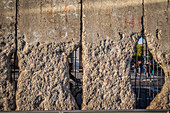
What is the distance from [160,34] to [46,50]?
7.23 feet

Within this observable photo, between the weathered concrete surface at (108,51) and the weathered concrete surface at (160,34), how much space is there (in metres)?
0.20

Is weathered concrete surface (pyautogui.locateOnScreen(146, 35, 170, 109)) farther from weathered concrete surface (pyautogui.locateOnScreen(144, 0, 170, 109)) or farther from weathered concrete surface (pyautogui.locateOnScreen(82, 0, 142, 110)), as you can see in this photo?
weathered concrete surface (pyautogui.locateOnScreen(82, 0, 142, 110))

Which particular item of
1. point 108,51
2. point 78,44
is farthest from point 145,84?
A: point 78,44

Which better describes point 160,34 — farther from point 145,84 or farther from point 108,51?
point 145,84

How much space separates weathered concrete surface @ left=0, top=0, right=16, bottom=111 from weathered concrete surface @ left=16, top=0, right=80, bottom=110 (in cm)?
14

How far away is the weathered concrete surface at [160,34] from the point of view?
246 centimetres

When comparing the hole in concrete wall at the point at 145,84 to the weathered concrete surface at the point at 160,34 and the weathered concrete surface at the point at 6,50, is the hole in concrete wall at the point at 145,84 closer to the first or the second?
the weathered concrete surface at the point at 160,34

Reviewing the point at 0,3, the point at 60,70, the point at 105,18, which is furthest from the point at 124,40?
the point at 0,3

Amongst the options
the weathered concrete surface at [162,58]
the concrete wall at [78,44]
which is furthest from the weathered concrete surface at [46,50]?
the weathered concrete surface at [162,58]

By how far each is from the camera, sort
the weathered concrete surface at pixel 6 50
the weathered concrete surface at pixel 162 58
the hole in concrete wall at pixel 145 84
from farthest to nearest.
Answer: the hole in concrete wall at pixel 145 84, the weathered concrete surface at pixel 162 58, the weathered concrete surface at pixel 6 50

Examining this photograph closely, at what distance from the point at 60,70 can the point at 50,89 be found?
0.40 meters

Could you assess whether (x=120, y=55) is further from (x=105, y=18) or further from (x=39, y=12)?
(x=39, y=12)

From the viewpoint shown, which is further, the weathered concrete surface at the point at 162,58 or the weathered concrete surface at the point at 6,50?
the weathered concrete surface at the point at 162,58

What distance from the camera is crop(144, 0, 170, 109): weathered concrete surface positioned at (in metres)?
2.46
